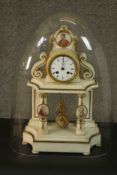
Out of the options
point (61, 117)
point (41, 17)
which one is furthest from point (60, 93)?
point (41, 17)

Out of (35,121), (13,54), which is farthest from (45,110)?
(13,54)

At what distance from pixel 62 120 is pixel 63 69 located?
107mm

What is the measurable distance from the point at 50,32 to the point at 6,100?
272 millimetres

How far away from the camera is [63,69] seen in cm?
83

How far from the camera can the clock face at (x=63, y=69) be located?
82 cm

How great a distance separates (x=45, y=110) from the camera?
2.73 ft

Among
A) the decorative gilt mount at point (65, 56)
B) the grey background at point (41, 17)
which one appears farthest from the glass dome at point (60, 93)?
the grey background at point (41, 17)

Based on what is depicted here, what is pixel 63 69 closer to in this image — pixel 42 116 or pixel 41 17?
pixel 42 116

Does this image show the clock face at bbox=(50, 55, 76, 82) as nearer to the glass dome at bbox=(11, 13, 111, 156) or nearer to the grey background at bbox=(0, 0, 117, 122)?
the glass dome at bbox=(11, 13, 111, 156)

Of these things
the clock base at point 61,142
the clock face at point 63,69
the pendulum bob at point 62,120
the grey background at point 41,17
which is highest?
the grey background at point 41,17

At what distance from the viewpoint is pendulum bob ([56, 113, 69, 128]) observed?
864mm

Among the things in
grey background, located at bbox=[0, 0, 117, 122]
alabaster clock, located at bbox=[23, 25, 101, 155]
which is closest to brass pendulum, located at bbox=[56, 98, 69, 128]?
alabaster clock, located at bbox=[23, 25, 101, 155]

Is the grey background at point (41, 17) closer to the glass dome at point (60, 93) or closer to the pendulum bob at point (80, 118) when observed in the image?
the glass dome at point (60, 93)

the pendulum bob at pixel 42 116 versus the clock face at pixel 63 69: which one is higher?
the clock face at pixel 63 69
